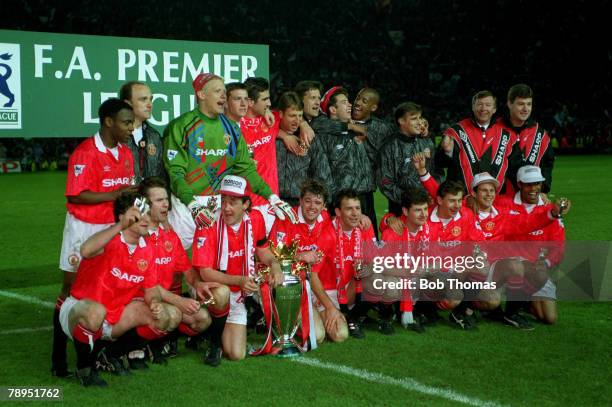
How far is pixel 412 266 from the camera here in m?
6.28

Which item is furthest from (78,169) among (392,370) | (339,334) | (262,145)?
(392,370)

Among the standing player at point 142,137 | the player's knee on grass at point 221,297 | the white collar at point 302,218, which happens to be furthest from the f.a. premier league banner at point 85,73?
the player's knee on grass at point 221,297

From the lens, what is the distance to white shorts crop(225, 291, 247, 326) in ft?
18.1

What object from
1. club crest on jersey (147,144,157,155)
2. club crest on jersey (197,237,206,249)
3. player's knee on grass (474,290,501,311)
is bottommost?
player's knee on grass (474,290,501,311)

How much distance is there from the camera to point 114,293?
16.1ft

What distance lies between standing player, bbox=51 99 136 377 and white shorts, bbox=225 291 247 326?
40.5 inches

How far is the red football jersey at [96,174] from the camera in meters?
5.38

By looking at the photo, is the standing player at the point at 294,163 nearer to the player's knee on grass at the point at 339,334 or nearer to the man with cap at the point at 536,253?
the player's knee on grass at the point at 339,334

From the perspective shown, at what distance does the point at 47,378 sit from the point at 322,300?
6.59 feet

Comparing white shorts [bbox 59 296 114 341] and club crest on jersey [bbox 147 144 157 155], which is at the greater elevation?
club crest on jersey [bbox 147 144 157 155]

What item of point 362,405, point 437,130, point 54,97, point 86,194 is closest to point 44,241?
point 54,97

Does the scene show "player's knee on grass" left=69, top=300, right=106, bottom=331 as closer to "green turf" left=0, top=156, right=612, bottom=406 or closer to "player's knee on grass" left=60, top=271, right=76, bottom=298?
"green turf" left=0, top=156, right=612, bottom=406

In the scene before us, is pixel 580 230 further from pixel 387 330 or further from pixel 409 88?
pixel 409 88

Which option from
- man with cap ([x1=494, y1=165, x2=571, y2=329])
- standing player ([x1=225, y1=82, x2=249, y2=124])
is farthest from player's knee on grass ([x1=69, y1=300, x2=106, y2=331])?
man with cap ([x1=494, y1=165, x2=571, y2=329])
